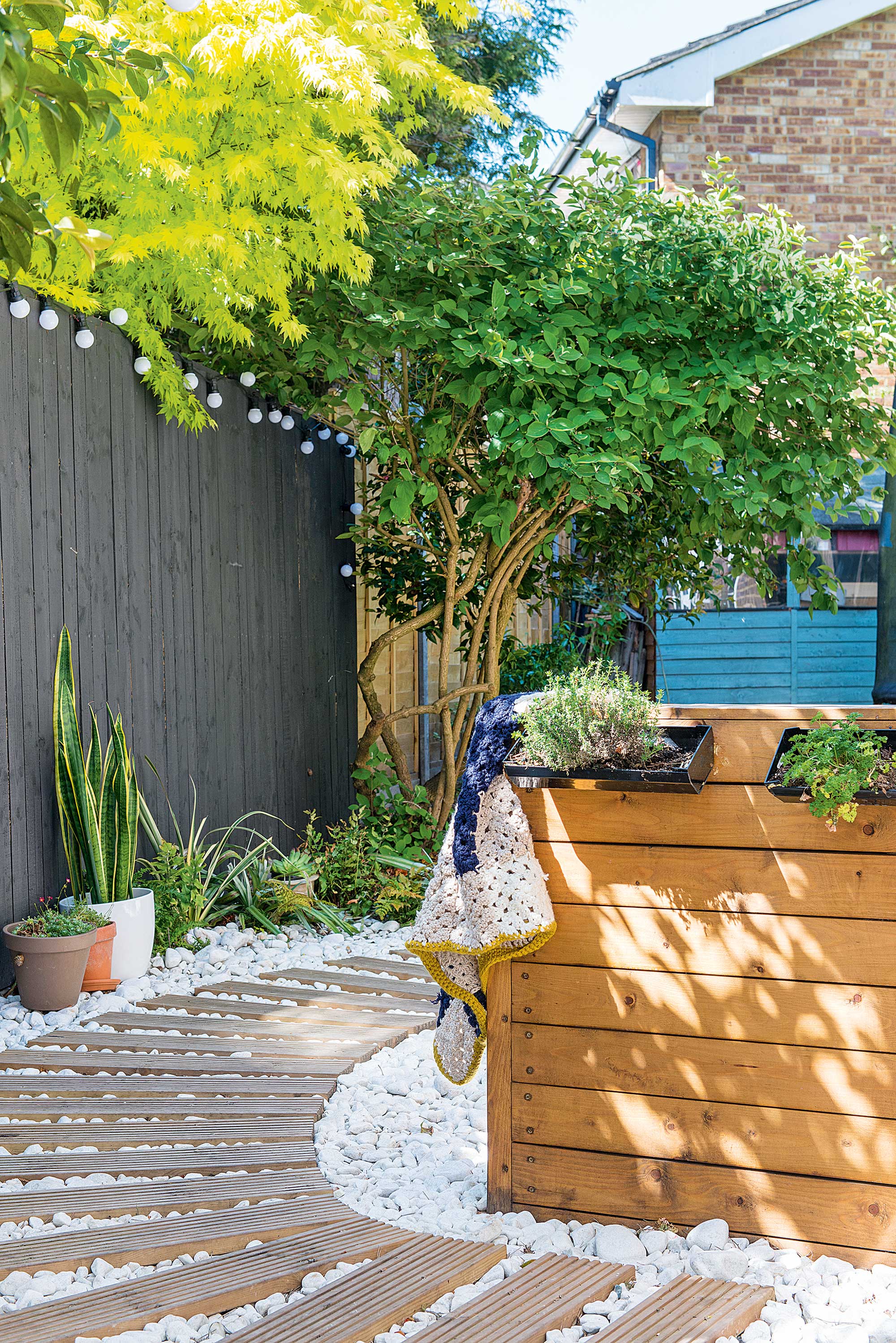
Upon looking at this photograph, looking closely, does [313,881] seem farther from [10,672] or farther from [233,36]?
[233,36]

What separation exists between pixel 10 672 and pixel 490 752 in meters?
1.97

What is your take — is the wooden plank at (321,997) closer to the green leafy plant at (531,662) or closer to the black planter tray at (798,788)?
the black planter tray at (798,788)

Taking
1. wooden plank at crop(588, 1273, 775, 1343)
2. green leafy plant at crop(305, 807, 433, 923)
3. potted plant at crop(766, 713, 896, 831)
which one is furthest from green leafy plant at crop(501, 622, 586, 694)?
wooden plank at crop(588, 1273, 775, 1343)

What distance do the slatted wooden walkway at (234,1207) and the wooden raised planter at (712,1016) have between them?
0.77ft

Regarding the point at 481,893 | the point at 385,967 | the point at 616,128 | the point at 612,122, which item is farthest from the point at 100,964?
the point at 612,122

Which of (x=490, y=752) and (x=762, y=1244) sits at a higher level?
(x=490, y=752)

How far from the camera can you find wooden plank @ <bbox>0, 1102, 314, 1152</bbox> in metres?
2.52

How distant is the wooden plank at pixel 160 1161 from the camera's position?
2367mm

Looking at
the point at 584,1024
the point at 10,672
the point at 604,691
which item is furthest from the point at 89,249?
the point at 10,672

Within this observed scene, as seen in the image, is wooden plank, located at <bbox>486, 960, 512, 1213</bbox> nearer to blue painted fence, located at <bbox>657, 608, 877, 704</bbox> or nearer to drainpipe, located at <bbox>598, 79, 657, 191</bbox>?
blue painted fence, located at <bbox>657, 608, 877, 704</bbox>

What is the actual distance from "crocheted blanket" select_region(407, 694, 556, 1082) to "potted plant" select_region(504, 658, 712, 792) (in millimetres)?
87

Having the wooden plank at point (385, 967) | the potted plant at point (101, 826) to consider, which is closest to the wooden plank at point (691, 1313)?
the wooden plank at point (385, 967)

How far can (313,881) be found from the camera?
16.3ft

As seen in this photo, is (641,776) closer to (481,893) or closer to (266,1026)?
(481,893)
